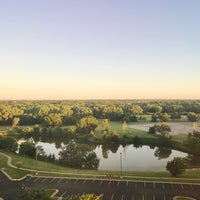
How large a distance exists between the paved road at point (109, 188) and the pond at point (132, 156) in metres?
17.1

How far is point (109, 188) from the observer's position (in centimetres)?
5106

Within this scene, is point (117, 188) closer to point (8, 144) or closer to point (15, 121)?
point (8, 144)

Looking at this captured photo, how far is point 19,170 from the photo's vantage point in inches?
2501

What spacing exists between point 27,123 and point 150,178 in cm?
13220

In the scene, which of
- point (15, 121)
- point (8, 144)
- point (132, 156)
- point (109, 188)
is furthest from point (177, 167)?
point (15, 121)

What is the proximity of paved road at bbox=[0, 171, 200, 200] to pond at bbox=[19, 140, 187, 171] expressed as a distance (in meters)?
17.1

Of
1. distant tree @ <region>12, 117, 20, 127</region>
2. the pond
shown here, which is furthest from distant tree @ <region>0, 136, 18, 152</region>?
distant tree @ <region>12, 117, 20, 127</region>

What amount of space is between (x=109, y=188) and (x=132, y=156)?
45.8 meters

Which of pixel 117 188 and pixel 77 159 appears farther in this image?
pixel 77 159

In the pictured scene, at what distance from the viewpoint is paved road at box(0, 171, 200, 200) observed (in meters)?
47.2

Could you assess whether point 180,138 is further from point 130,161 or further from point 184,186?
point 184,186

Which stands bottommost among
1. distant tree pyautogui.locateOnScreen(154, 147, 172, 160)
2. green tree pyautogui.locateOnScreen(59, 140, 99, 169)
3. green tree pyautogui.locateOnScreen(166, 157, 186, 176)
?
distant tree pyautogui.locateOnScreen(154, 147, 172, 160)

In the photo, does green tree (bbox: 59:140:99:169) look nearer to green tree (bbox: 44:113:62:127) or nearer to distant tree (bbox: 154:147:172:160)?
distant tree (bbox: 154:147:172:160)

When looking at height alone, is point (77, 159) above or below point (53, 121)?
below
